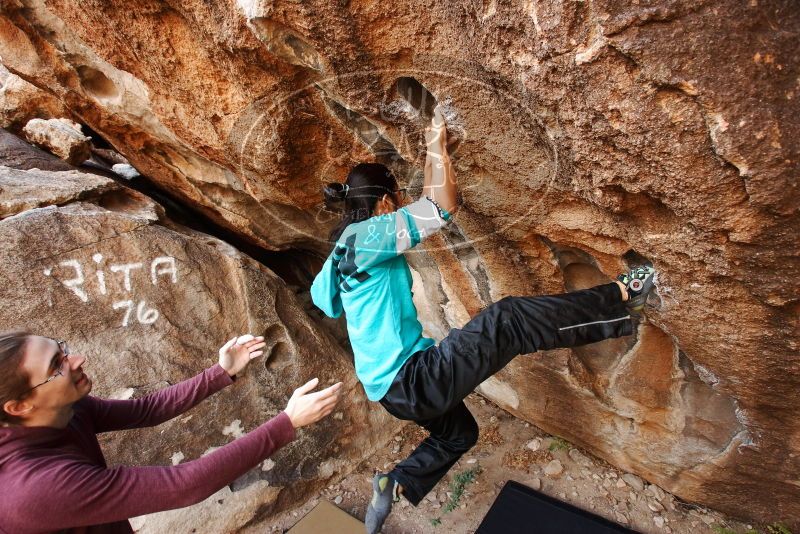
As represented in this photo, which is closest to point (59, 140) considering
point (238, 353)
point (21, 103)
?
point (21, 103)

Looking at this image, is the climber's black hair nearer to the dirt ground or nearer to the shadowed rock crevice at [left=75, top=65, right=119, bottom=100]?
the dirt ground

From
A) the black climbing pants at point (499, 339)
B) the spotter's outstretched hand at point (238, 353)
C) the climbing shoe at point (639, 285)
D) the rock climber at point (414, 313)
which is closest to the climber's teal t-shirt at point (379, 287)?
the rock climber at point (414, 313)

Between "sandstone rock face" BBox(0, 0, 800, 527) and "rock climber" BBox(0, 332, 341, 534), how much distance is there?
4.06 feet

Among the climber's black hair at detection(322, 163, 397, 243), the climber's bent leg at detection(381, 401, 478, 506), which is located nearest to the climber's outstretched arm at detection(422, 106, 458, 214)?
the climber's black hair at detection(322, 163, 397, 243)

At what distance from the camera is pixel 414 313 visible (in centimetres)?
216

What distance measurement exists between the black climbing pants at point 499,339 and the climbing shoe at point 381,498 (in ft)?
1.92

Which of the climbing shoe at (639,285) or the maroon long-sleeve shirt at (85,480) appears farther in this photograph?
the climbing shoe at (639,285)

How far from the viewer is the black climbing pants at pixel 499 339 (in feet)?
6.29

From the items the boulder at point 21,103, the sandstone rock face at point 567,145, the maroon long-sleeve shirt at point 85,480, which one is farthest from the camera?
the boulder at point 21,103

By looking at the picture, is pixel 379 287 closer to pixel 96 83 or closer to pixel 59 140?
pixel 96 83

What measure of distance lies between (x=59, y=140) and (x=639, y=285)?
15.2ft

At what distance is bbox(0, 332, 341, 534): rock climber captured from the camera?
112 centimetres

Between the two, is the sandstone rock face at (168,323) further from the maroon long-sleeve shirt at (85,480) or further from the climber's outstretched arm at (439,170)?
the climber's outstretched arm at (439,170)

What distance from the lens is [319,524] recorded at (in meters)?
2.82
